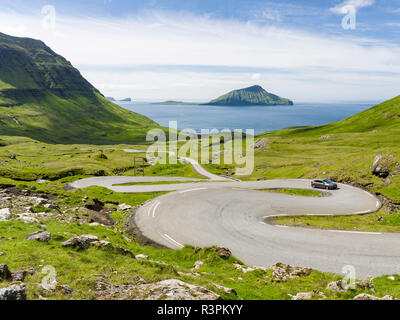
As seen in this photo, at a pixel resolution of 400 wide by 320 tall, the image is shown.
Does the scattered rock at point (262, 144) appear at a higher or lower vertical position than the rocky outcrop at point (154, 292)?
higher

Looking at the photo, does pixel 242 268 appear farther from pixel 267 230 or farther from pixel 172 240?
pixel 267 230

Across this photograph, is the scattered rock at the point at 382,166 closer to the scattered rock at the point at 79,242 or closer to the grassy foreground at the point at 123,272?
the grassy foreground at the point at 123,272

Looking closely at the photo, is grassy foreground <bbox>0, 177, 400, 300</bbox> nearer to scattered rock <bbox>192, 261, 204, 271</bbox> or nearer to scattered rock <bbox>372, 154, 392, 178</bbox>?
scattered rock <bbox>192, 261, 204, 271</bbox>

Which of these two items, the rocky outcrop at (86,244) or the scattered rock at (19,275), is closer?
the scattered rock at (19,275)

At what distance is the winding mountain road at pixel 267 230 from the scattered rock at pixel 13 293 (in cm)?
1447

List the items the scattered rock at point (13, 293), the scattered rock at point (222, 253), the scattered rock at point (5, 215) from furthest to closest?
the scattered rock at point (5, 215), the scattered rock at point (222, 253), the scattered rock at point (13, 293)

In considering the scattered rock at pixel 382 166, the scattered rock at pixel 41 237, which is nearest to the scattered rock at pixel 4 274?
the scattered rock at pixel 41 237

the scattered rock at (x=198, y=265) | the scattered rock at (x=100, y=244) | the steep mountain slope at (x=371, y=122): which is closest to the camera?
the scattered rock at (x=100, y=244)

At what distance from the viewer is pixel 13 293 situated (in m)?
7.41

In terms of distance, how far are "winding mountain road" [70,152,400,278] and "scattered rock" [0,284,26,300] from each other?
14.5 metres

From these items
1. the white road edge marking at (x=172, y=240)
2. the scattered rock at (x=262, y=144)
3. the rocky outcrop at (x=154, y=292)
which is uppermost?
the scattered rock at (x=262, y=144)

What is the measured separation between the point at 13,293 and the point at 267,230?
20867mm

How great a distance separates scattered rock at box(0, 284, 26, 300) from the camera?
7.29 metres

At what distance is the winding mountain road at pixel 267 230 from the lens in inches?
728
